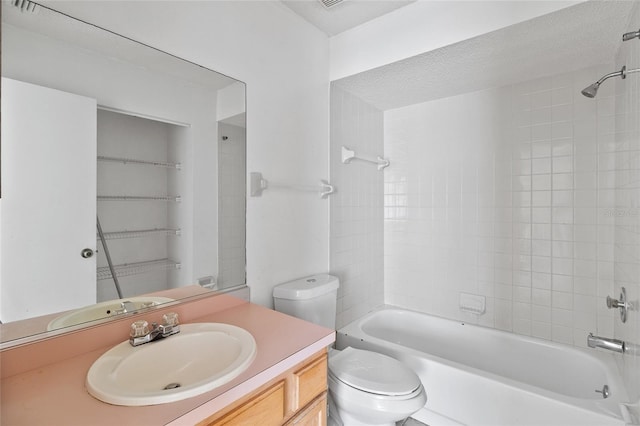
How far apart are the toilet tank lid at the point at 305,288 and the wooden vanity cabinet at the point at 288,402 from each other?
0.55 metres

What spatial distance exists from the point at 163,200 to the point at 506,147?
2179 millimetres

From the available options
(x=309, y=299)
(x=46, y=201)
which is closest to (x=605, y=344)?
(x=309, y=299)

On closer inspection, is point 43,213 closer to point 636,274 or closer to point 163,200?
point 163,200

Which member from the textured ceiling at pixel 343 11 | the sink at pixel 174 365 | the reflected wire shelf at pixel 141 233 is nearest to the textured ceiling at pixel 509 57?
the textured ceiling at pixel 343 11

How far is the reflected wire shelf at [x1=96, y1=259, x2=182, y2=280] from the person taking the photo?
1.15 meters

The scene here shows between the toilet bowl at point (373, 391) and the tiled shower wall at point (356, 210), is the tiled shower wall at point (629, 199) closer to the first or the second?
the toilet bowl at point (373, 391)

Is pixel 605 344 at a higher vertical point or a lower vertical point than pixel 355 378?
higher

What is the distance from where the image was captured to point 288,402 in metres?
1.04

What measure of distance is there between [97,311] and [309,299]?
0.96m

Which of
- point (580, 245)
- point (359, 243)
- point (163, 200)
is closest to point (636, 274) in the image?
point (580, 245)

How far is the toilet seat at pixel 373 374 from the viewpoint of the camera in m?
1.42

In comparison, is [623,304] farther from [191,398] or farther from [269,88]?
[269,88]

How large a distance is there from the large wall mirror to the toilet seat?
686 millimetres

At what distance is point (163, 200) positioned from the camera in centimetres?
131
